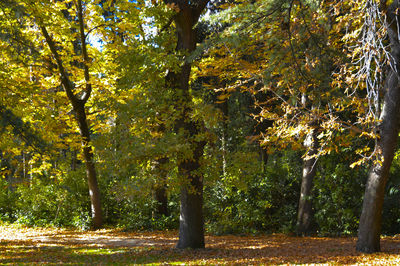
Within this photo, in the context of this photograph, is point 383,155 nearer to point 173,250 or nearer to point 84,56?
point 173,250

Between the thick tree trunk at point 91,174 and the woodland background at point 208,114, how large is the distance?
5 cm

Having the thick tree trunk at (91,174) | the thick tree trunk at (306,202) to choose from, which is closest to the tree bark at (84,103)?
the thick tree trunk at (91,174)

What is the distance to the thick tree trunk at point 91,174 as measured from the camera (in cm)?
1209

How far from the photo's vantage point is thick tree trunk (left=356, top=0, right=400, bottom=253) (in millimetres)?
6793

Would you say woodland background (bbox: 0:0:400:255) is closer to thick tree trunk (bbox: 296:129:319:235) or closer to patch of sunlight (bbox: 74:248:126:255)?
thick tree trunk (bbox: 296:129:319:235)

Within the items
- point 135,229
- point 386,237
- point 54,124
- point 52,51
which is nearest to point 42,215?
point 135,229

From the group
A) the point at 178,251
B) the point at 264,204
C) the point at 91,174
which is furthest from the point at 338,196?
the point at 91,174

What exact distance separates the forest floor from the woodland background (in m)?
0.62

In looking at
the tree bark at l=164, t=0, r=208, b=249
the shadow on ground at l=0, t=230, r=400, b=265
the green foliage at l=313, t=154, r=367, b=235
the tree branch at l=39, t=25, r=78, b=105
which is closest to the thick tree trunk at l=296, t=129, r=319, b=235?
the green foliage at l=313, t=154, r=367, b=235

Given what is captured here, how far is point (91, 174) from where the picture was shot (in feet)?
41.2

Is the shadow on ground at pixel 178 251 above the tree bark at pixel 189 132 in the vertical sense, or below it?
below

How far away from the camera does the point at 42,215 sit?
46.2 ft

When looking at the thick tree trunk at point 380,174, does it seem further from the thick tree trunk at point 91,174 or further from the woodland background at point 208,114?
the thick tree trunk at point 91,174

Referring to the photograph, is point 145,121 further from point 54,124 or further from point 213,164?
point 54,124
